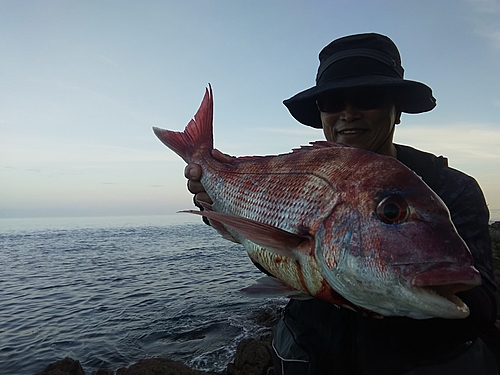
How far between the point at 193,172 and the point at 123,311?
341 inches

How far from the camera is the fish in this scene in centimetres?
127

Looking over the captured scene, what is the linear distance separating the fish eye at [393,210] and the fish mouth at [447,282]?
0.84ft

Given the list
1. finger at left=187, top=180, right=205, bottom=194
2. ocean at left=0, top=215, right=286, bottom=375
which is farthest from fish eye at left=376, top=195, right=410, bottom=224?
ocean at left=0, top=215, right=286, bottom=375

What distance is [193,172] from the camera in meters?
3.04

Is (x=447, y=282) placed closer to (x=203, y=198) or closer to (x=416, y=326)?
(x=416, y=326)

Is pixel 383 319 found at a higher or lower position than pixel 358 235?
lower

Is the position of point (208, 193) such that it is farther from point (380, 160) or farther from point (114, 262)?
point (114, 262)

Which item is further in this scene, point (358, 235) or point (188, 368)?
point (188, 368)

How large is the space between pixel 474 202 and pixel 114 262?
18625 millimetres

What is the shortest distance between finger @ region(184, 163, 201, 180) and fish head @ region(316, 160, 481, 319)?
165cm

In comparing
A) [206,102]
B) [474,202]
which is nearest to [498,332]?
[474,202]

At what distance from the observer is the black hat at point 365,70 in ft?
8.34

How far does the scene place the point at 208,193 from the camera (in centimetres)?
292

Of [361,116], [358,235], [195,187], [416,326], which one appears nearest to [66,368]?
[195,187]
